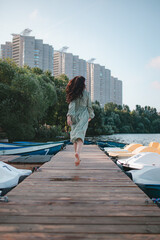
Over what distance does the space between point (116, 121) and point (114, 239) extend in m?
63.9

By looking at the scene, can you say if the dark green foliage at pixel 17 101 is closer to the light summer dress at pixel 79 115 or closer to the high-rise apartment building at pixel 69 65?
the light summer dress at pixel 79 115

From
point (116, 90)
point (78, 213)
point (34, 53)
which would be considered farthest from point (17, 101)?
point (116, 90)

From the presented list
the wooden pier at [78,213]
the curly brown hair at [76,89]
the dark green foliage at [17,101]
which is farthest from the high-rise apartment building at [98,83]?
the wooden pier at [78,213]

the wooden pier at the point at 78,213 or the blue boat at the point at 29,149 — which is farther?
the blue boat at the point at 29,149

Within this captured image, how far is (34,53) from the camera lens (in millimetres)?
85875

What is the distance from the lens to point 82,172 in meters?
3.79

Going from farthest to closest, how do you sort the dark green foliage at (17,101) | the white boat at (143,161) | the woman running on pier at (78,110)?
the dark green foliage at (17,101)
the white boat at (143,161)
the woman running on pier at (78,110)

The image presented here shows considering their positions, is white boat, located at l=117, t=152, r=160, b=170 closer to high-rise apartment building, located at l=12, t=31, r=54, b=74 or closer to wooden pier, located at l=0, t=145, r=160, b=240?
wooden pier, located at l=0, t=145, r=160, b=240

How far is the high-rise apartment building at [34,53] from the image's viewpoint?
84812 mm

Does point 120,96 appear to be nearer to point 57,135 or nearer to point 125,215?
point 57,135

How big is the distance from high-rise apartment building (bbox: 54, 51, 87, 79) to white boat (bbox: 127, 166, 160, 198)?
91900mm

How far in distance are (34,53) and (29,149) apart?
8253cm

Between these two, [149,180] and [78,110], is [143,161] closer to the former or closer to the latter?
[149,180]

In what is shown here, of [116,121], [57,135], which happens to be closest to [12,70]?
[57,135]
